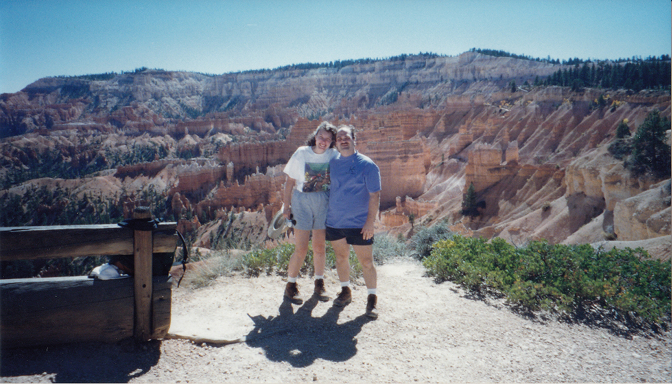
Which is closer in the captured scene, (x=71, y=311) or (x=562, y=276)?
(x=71, y=311)

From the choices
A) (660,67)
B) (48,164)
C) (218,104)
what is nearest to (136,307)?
(660,67)

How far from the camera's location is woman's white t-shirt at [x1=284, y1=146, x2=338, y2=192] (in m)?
4.29

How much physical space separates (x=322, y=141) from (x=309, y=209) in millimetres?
745

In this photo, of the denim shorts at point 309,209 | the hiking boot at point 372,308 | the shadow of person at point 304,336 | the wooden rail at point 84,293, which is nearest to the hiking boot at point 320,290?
the shadow of person at point 304,336

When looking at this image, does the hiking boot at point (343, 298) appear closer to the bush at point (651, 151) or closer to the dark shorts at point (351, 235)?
the dark shorts at point (351, 235)

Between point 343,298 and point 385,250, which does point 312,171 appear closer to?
point 343,298

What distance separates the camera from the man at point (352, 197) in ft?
13.3

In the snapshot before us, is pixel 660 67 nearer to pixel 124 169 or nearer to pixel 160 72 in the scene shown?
pixel 124 169

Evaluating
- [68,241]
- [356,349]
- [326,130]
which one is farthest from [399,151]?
[68,241]

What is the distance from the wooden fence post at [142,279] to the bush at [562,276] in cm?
383

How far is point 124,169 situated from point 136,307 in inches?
2111

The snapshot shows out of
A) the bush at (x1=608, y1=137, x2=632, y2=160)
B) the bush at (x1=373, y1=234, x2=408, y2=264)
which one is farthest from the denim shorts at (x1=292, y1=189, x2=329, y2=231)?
the bush at (x1=608, y1=137, x2=632, y2=160)

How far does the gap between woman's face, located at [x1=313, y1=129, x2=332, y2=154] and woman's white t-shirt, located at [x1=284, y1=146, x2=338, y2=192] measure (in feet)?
0.19

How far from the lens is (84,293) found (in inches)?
128
